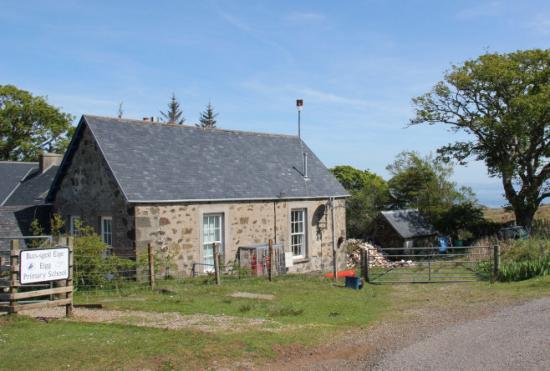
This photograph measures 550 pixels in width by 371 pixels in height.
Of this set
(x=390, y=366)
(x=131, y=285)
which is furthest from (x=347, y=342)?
(x=131, y=285)

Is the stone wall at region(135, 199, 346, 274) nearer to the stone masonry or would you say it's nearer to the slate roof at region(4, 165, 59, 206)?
the stone masonry

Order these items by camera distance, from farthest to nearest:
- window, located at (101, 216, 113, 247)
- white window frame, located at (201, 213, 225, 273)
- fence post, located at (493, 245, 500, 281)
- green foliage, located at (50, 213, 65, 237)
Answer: white window frame, located at (201, 213, 225, 273), green foliage, located at (50, 213, 65, 237), window, located at (101, 216, 113, 247), fence post, located at (493, 245, 500, 281)

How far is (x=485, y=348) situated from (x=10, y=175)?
81.2ft

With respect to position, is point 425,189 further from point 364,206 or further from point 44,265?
point 44,265

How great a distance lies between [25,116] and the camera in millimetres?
46750

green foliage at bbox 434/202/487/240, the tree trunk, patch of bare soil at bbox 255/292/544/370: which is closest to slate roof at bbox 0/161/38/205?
patch of bare soil at bbox 255/292/544/370

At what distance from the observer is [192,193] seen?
20312mm

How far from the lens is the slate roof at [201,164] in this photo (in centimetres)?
1969

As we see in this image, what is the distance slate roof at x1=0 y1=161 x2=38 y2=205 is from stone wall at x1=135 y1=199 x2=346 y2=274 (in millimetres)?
10205

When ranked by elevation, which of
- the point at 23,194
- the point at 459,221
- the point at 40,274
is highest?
the point at 23,194

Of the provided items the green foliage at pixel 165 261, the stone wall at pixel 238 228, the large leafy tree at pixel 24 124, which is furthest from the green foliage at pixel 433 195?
the large leafy tree at pixel 24 124

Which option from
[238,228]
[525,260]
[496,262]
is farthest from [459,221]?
[238,228]

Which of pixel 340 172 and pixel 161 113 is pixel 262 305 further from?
pixel 161 113

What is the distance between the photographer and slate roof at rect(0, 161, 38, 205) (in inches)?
1038
